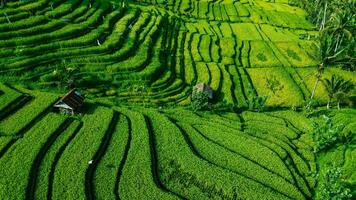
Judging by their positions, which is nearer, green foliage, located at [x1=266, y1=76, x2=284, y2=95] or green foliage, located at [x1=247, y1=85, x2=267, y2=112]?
green foliage, located at [x1=247, y1=85, x2=267, y2=112]

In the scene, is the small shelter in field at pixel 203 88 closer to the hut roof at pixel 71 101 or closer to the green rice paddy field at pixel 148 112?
the green rice paddy field at pixel 148 112

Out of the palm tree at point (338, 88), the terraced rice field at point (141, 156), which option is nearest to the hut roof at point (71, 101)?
the terraced rice field at point (141, 156)

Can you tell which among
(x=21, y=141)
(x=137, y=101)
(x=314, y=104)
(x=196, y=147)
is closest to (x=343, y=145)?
(x=314, y=104)

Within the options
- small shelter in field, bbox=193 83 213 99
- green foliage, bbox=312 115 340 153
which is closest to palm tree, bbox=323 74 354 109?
green foliage, bbox=312 115 340 153

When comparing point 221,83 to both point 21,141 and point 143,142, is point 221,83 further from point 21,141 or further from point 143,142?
point 21,141

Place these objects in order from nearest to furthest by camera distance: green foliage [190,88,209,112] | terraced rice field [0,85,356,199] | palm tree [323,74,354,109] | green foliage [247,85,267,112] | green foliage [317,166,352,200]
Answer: terraced rice field [0,85,356,199] → green foliage [317,166,352,200] → green foliage [190,88,209,112] → green foliage [247,85,267,112] → palm tree [323,74,354,109]

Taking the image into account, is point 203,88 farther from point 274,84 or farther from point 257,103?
point 274,84

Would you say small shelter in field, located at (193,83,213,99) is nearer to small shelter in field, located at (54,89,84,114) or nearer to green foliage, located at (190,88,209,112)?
green foliage, located at (190,88,209,112)
